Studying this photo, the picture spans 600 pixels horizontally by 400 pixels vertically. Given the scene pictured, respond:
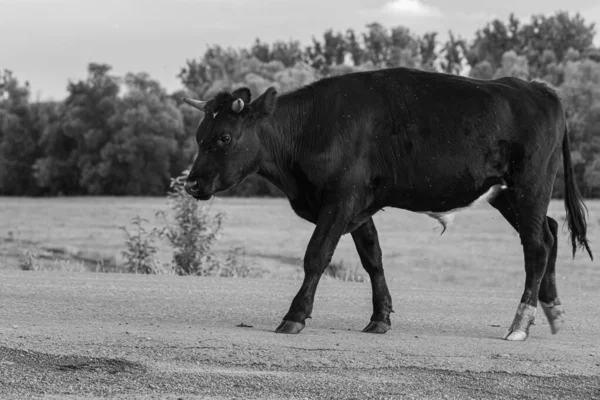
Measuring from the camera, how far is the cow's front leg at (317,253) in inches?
340

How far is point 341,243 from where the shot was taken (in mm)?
33500

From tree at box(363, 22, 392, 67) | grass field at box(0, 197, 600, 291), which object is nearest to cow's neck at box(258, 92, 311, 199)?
grass field at box(0, 197, 600, 291)

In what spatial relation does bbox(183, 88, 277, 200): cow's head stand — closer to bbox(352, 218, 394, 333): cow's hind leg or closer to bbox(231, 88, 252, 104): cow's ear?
bbox(231, 88, 252, 104): cow's ear

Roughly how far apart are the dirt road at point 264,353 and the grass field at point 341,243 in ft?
19.5

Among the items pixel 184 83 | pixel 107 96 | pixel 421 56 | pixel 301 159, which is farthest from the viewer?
pixel 421 56

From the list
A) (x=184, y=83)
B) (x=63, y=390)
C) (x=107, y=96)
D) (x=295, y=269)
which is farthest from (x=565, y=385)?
(x=184, y=83)

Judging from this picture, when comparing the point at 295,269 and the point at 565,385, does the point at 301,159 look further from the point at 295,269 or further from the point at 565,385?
the point at 295,269

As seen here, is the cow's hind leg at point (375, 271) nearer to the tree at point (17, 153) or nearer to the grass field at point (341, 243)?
the grass field at point (341, 243)

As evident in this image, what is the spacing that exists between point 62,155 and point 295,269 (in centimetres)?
5473

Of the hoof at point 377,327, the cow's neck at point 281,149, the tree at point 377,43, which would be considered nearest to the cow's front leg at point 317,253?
the cow's neck at point 281,149

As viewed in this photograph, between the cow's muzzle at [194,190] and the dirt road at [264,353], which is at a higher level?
the cow's muzzle at [194,190]

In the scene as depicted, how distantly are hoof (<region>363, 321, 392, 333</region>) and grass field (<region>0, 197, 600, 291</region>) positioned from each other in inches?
258

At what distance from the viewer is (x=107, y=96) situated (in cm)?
7388

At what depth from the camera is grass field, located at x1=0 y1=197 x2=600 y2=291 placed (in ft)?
80.2
